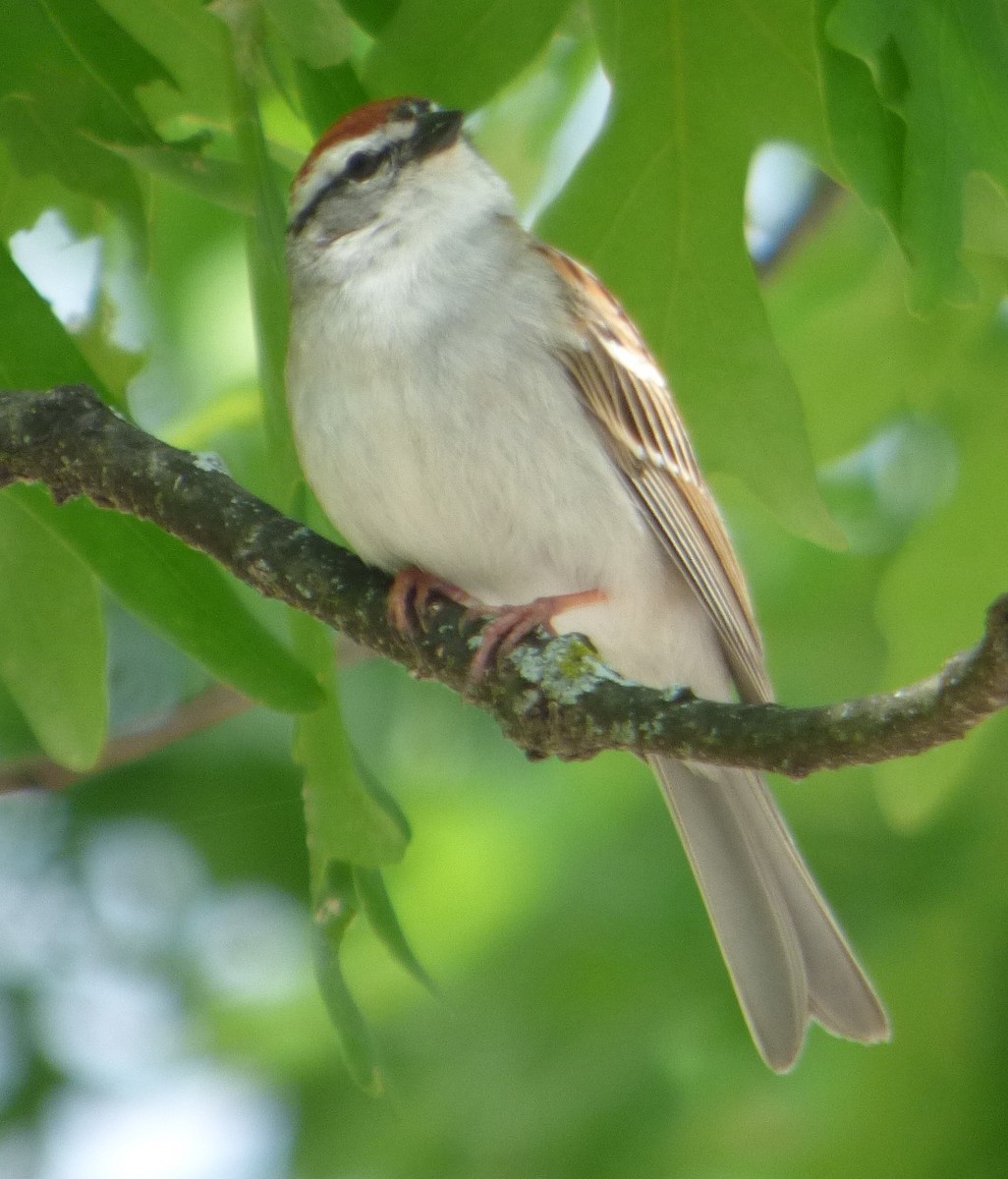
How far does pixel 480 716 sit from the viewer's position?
13.7 ft

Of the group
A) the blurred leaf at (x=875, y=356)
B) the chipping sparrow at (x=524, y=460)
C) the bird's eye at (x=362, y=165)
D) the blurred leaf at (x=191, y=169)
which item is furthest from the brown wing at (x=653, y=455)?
the blurred leaf at (x=191, y=169)

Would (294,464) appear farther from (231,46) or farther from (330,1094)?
(330,1094)

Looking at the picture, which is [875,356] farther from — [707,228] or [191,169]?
[191,169]

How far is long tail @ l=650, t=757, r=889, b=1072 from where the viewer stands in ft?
8.18

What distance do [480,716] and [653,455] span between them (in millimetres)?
1523

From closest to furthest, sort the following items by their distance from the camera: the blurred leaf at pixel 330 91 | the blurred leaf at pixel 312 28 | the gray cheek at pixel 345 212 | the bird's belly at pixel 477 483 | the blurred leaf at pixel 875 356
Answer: the blurred leaf at pixel 312 28
the blurred leaf at pixel 330 91
the bird's belly at pixel 477 483
the gray cheek at pixel 345 212
the blurred leaf at pixel 875 356

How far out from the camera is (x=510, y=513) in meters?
2.52

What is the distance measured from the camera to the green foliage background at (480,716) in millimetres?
2090

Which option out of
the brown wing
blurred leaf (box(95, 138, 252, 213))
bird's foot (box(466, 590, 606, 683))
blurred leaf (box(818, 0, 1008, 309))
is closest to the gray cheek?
the brown wing

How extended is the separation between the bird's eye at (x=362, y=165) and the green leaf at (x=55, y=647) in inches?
32.5

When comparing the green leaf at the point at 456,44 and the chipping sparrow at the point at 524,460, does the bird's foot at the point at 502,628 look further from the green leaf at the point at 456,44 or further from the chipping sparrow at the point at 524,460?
the green leaf at the point at 456,44

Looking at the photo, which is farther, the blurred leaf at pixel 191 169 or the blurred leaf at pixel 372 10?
the blurred leaf at pixel 372 10

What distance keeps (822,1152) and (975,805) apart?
2.85 ft


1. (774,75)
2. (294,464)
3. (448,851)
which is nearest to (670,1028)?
(448,851)
